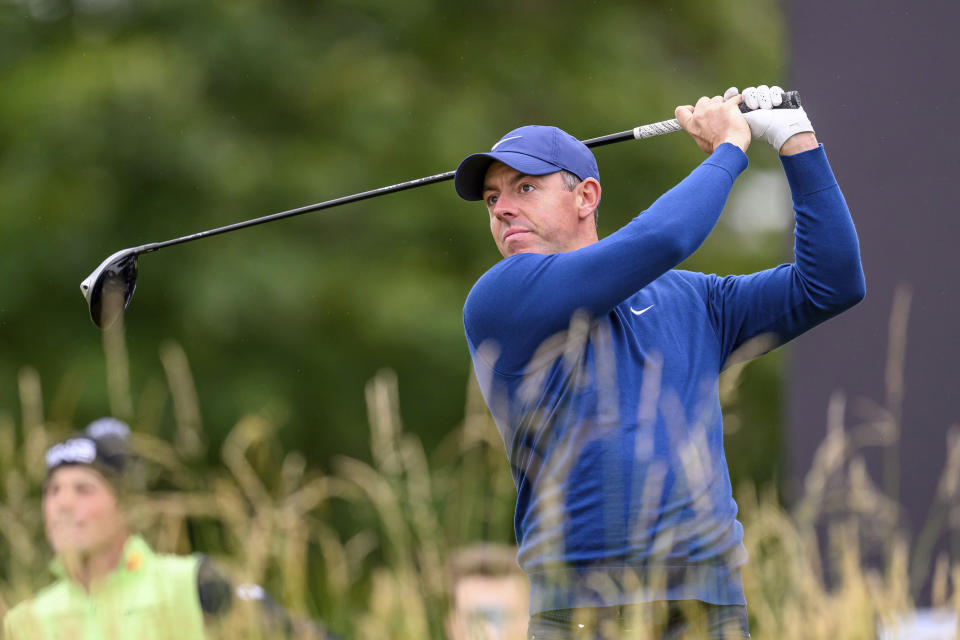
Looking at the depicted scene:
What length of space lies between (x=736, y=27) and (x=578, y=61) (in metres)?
1.55

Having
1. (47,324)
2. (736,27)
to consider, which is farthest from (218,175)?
(736,27)

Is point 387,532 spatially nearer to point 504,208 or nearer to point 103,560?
point 504,208

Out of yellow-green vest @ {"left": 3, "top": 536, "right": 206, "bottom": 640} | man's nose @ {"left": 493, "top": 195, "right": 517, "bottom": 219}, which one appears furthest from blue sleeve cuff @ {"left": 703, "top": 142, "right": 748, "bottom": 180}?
yellow-green vest @ {"left": 3, "top": 536, "right": 206, "bottom": 640}

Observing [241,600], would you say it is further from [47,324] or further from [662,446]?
[47,324]

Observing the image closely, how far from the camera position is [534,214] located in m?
2.97

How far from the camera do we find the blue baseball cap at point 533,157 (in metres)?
2.98

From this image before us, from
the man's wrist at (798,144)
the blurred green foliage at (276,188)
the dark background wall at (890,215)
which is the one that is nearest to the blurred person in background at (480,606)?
the man's wrist at (798,144)

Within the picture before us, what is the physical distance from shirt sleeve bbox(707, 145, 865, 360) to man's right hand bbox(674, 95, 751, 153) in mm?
115

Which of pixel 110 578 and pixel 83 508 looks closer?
pixel 110 578

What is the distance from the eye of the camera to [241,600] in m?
2.69

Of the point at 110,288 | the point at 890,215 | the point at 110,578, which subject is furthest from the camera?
the point at 890,215

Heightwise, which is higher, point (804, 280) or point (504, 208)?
point (504, 208)

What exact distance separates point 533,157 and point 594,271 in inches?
20.6

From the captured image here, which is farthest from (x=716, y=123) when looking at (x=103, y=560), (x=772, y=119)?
(x=103, y=560)
